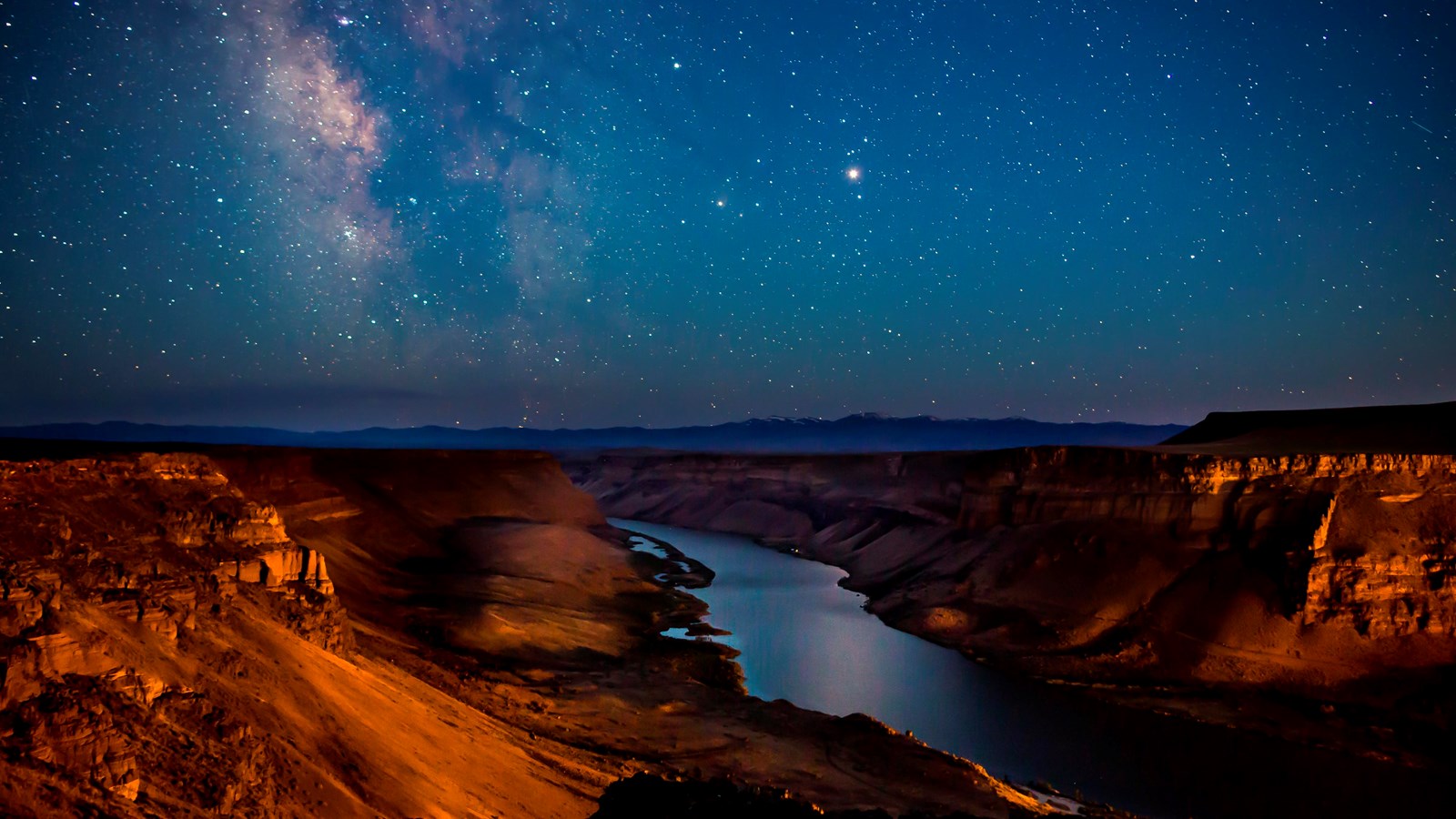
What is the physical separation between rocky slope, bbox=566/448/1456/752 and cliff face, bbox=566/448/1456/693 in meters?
0.07

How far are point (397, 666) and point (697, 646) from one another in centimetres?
1524

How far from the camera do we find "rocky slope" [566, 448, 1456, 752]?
26469 millimetres

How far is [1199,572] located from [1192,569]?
Answer: 20.4 inches

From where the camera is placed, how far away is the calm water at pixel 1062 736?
63.1 ft

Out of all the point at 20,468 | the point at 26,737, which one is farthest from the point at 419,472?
the point at 26,737

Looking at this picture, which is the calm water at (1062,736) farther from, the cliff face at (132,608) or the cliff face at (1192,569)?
the cliff face at (132,608)

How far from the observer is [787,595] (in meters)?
44.7

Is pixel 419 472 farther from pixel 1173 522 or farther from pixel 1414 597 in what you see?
pixel 1414 597

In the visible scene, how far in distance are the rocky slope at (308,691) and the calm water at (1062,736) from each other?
10.7 ft

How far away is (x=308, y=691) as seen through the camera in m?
11.3

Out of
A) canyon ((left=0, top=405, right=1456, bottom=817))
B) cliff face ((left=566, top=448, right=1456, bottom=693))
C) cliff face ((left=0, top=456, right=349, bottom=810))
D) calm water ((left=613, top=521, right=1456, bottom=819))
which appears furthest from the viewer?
cliff face ((left=566, top=448, right=1456, bottom=693))

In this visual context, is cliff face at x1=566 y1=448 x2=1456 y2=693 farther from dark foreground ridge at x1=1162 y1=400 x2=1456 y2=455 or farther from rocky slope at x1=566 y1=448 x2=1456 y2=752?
dark foreground ridge at x1=1162 y1=400 x2=1456 y2=455

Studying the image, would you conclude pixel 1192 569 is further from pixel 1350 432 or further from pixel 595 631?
pixel 595 631

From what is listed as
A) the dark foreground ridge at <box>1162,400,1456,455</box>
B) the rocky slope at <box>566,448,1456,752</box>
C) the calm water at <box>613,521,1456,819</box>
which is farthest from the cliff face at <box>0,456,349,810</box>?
the dark foreground ridge at <box>1162,400,1456,455</box>
